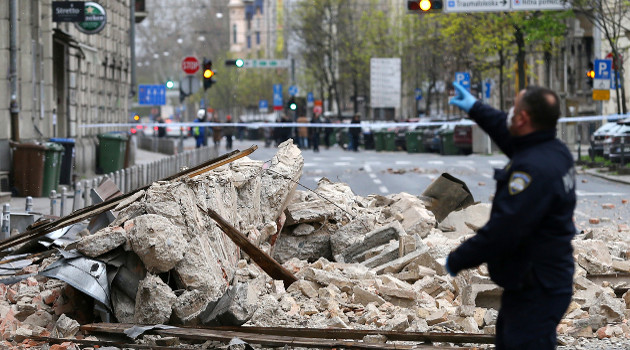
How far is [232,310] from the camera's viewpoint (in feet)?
25.1

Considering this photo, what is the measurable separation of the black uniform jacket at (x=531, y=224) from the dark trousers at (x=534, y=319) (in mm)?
38

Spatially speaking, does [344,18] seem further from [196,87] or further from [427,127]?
[196,87]

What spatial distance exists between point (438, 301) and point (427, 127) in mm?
38498

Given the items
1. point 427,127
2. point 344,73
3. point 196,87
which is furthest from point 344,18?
point 196,87

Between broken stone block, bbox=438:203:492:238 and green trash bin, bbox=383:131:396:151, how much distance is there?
3695 centimetres

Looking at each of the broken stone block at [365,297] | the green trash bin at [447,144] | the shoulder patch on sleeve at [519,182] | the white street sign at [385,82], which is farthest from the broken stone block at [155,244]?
the white street sign at [385,82]

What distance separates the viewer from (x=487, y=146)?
1745 inches

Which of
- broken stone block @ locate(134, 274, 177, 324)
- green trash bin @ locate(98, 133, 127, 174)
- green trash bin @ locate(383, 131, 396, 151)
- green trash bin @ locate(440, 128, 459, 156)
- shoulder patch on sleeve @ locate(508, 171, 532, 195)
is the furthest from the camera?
green trash bin @ locate(383, 131, 396, 151)

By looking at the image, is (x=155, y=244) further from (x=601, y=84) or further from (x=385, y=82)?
(x=385, y=82)

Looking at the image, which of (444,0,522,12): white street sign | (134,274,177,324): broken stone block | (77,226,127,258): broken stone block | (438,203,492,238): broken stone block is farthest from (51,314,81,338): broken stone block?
(444,0,522,12): white street sign

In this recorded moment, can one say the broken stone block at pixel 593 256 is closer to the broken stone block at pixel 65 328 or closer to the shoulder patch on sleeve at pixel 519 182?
the broken stone block at pixel 65 328

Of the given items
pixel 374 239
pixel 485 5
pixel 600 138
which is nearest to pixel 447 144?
pixel 600 138

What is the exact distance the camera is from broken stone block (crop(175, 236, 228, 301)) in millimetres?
8242

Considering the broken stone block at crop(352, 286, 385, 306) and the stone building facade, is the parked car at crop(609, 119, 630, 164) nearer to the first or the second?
the stone building facade
